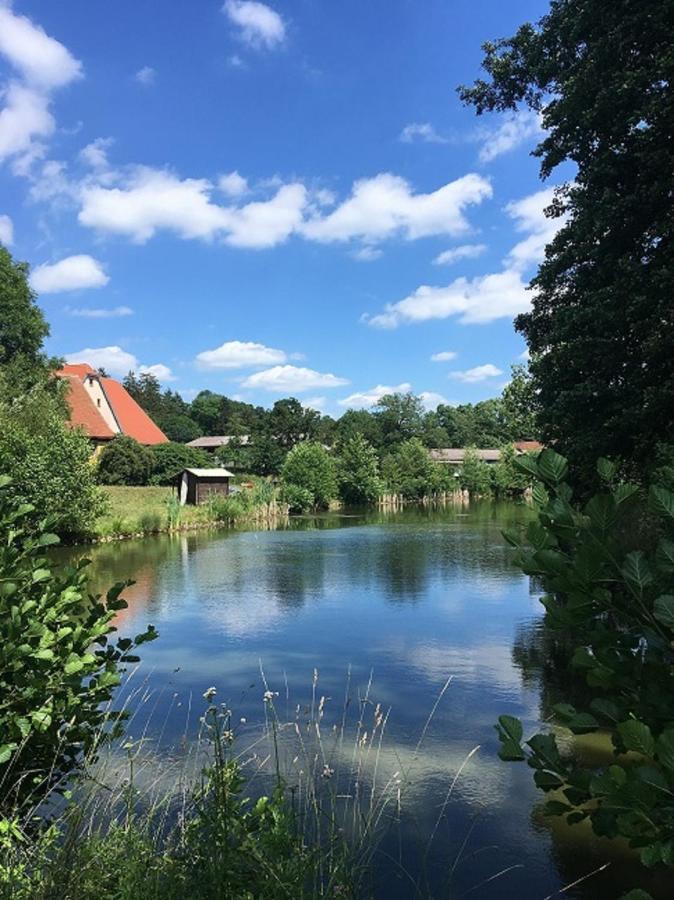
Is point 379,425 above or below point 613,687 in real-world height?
above

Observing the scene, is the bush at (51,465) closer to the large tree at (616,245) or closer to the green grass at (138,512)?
the green grass at (138,512)

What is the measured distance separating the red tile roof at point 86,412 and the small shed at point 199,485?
6407 millimetres

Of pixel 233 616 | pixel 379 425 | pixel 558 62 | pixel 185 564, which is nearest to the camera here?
pixel 233 616

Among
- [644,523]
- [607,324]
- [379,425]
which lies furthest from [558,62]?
[379,425]

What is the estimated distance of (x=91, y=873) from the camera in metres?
2.72

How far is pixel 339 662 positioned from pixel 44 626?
20.9ft

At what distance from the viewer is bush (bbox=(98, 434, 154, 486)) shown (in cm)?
3450

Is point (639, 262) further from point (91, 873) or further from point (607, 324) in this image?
point (91, 873)

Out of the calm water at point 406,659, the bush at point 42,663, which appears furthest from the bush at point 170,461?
the bush at point 42,663

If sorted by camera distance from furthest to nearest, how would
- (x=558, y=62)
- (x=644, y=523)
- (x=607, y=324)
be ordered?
1. (x=558, y=62)
2. (x=607, y=324)
3. (x=644, y=523)

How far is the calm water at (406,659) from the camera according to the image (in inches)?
175

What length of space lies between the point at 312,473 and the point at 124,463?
12.9 m

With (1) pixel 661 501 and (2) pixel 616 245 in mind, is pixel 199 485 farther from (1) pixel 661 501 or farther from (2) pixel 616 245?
(1) pixel 661 501

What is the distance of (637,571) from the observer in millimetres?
1510
